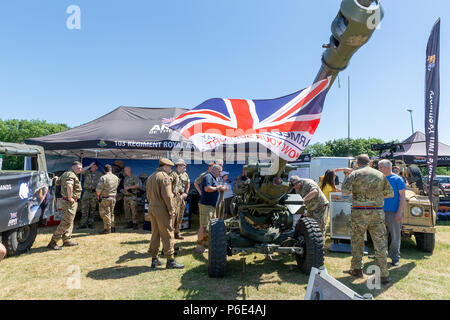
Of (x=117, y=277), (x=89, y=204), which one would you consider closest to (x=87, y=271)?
(x=117, y=277)

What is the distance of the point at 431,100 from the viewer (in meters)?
5.20

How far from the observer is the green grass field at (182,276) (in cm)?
373

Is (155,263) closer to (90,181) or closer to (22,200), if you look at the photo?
(22,200)

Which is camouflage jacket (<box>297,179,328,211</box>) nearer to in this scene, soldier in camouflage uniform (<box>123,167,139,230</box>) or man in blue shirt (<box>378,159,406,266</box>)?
man in blue shirt (<box>378,159,406,266</box>)

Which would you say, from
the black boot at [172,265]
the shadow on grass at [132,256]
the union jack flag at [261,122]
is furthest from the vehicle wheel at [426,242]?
the shadow on grass at [132,256]

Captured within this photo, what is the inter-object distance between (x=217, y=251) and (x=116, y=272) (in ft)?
5.84

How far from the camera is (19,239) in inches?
213

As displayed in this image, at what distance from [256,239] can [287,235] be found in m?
0.57

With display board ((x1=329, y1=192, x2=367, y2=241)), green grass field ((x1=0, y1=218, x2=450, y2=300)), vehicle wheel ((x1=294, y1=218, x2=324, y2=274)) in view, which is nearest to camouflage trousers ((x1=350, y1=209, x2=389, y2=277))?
green grass field ((x1=0, y1=218, x2=450, y2=300))

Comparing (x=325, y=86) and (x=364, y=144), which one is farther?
(x=364, y=144)

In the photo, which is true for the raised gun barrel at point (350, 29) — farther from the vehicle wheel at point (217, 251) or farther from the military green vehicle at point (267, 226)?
the vehicle wheel at point (217, 251)

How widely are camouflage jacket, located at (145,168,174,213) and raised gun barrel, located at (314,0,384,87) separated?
9.69ft

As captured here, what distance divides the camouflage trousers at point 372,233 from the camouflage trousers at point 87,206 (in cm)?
742

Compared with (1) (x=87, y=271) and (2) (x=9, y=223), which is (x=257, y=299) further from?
(2) (x=9, y=223)
